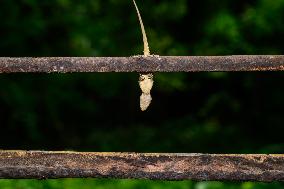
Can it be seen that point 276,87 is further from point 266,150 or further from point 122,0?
point 122,0

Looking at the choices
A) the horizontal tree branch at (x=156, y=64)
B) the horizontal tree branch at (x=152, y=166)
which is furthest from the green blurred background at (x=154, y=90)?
the horizontal tree branch at (x=156, y=64)

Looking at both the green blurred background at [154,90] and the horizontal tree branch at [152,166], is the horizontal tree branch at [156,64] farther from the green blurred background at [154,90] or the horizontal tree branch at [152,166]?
the green blurred background at [154,90]

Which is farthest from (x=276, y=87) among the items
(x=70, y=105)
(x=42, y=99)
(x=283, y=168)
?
(x=283, y=168)

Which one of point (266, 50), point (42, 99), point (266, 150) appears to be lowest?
point (266, 150)

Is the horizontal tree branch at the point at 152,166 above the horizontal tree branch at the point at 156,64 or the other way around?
the other way around

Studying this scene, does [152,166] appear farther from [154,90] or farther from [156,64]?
[154,90]
